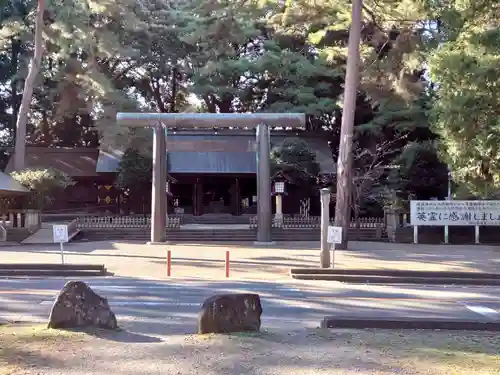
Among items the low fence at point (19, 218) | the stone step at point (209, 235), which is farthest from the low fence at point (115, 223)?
the low fence at point (19, 218)

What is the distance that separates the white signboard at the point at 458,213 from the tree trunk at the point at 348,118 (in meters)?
5.13

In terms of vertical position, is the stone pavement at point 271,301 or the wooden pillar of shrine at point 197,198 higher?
the wooden pillar of shrine at point 197,198

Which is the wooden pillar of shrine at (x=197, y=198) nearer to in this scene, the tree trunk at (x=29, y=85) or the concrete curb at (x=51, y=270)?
the tree trunk at (x=29, y=85)

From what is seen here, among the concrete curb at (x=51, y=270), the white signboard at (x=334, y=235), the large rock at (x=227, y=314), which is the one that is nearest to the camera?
the large rock at (x=227, y=314)

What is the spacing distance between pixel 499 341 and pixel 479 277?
10.3 m

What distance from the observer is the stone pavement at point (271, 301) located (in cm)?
991

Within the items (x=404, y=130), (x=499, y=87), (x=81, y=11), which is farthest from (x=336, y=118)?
(x=499, y=87)

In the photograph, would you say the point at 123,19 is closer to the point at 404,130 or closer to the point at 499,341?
the point at 404,130

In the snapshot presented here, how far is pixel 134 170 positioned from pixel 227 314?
29.4 metres

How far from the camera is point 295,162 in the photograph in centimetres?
3428

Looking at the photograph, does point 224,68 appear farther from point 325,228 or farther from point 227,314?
point 227,314

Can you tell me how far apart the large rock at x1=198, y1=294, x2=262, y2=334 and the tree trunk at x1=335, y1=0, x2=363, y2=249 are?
17.4m

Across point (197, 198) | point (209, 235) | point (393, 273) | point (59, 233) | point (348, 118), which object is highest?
point (348, 118)

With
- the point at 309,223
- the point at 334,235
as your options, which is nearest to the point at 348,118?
the point at 334,235
